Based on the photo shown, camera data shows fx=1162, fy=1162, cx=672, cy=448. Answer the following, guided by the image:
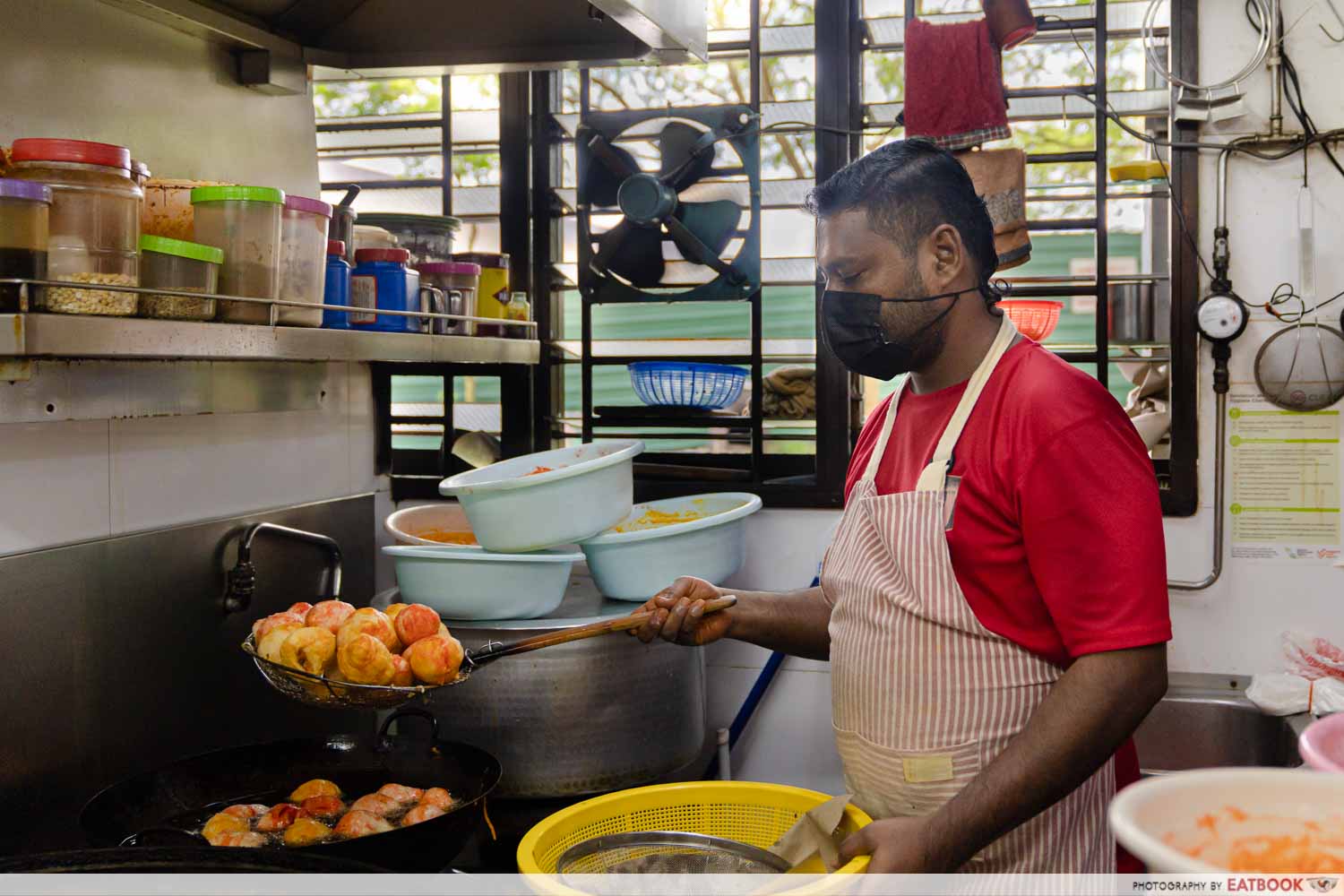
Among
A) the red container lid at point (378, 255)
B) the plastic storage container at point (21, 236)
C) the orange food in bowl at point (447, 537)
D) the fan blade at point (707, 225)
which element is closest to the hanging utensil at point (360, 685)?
the plastic storage container at point (21, 236)

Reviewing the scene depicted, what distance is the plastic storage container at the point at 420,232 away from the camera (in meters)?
2.43

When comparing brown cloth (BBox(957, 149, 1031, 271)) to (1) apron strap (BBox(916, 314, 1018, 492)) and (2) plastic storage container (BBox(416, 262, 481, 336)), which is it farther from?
(2) plastic storage container (BBox(416, 262, 481, 336))

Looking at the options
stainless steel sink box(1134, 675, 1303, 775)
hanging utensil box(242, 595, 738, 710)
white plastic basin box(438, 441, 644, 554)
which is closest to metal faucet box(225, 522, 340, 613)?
white plastic basin box(438, 441, 644, 554)

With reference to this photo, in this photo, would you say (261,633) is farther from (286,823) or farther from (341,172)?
(341,172)

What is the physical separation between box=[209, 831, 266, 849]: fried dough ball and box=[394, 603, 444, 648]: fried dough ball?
0.33 metres

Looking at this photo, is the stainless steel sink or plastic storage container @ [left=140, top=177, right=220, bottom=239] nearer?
plastic storage container @ [left=140, top=177, right=220, bottom=239]

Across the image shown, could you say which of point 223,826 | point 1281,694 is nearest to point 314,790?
point 223,826

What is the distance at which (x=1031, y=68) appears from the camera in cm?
271

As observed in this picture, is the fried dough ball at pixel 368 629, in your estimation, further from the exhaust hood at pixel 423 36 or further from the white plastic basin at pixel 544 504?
the exhaust hood at pixel 423 36

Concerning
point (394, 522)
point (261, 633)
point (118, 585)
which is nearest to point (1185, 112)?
point (394, 522)

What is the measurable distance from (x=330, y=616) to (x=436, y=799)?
0.32m

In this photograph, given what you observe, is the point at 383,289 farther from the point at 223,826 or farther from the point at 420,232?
the point at 223,826

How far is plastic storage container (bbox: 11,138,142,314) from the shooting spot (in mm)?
1419

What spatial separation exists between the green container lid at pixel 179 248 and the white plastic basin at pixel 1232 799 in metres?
1.33
